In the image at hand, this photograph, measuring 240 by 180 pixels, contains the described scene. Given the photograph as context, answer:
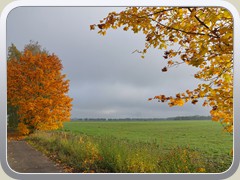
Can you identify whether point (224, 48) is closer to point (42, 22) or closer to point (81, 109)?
point (81, 109)

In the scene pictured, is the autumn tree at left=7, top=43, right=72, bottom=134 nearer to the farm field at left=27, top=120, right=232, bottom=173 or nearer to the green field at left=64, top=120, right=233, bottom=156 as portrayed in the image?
the farm field at left=27, top=120, right=232, bottom=173

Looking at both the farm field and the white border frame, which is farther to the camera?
the farm field

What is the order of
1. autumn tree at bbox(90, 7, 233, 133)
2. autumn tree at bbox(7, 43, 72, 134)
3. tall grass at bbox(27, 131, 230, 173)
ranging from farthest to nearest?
tall grass at bbox(27, 131, 230, 173) < autumn tree at bbox(7, 43, 72, 134) < autumn tree at bbox(90, 7, 233, 133)

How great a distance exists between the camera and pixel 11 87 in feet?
15.8

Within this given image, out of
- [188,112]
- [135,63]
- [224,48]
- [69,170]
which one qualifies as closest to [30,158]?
[69,170]

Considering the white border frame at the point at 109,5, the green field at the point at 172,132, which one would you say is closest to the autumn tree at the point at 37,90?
the white border frame at the point at 109,5

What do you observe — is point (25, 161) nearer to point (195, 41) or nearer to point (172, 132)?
point (172, 132)

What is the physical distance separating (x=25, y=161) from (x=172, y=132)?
2210 mm

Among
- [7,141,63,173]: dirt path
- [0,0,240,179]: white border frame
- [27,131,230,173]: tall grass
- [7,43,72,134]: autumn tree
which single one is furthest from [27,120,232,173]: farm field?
[7,141,63,173]: dirt path

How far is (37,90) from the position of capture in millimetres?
5449

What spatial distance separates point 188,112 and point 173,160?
922 mm

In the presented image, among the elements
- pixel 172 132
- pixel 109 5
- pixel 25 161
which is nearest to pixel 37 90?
pixel 25 161

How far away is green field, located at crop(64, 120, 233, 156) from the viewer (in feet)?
15.5

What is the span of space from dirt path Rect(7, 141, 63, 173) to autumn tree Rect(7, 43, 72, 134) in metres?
0.27
